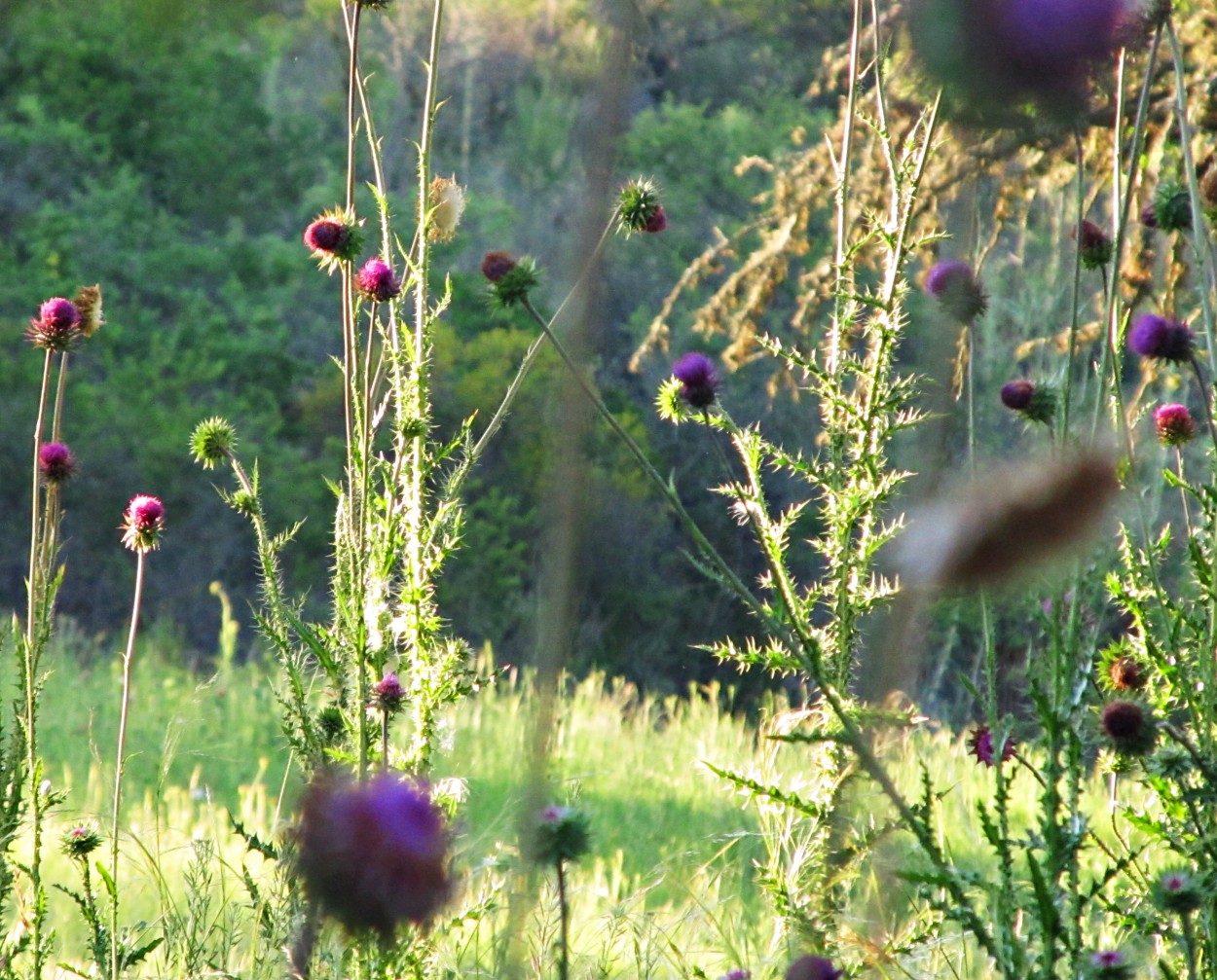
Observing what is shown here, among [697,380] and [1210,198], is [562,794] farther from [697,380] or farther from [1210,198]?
[1210,198]

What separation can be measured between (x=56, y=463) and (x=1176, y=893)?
56.2 inches

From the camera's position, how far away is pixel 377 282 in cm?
166

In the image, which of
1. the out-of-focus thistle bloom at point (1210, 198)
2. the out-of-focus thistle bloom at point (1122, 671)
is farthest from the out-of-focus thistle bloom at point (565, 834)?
the out-of-focus thistle bloom at point (1210, 198)

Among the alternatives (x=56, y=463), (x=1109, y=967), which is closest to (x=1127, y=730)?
(x=1109, y=967)

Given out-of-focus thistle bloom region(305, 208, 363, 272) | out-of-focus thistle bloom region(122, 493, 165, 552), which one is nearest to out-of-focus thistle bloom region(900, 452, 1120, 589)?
out-of-focus thistle bloom region(305, 208, 363, 272)

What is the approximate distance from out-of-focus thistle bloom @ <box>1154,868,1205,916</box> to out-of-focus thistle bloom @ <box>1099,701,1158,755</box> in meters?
0.13

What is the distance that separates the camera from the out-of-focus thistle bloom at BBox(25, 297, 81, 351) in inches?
75.1

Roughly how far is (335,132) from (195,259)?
3969 millimetres

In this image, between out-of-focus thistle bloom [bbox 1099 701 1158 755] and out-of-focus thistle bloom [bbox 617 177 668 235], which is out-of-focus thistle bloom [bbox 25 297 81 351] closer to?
out-of-focus thistle bloom [bbox 617 177 668 235]

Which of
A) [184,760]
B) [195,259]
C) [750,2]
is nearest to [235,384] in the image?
[195,259]

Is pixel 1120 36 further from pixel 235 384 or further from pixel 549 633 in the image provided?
pixel 235 384

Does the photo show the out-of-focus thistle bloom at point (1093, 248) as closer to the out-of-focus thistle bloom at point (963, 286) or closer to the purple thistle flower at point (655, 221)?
the out-of-focus thistle bloom at point (963, 286)

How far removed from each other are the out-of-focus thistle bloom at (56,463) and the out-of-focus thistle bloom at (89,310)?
0.16 metres

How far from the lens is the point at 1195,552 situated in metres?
1.55
